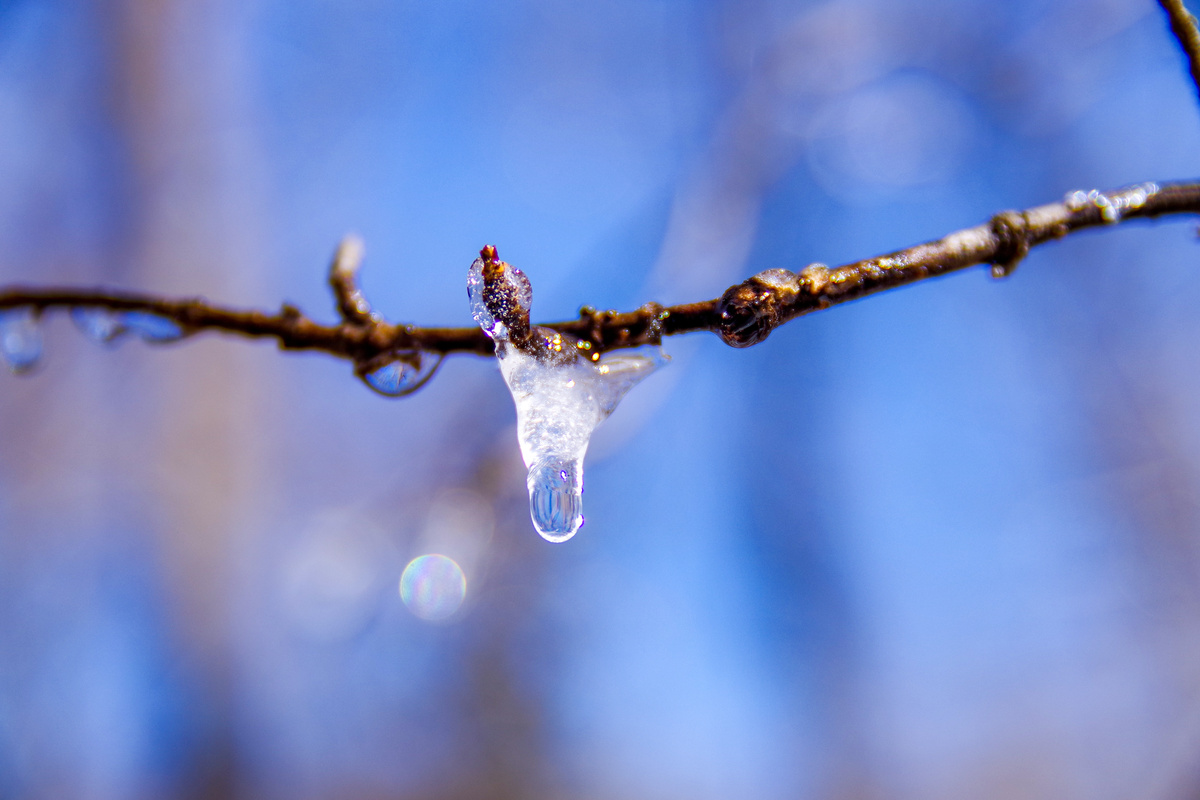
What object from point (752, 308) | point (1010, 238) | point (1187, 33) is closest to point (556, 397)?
point (752, 308)

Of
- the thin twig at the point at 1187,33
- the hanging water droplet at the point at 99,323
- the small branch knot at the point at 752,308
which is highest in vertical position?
the hanging water droplet at the point at 99,323

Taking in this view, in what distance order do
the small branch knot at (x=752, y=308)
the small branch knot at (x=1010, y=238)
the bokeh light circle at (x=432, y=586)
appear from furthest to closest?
the bokeh light circle at (x=432, y=586) → the small branch knot at (x=1010, y=238) → the small branch knot at (x=752, y=308)

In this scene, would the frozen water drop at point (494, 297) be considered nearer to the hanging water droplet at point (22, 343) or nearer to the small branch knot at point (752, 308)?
the small branch knot at point (752, 308)

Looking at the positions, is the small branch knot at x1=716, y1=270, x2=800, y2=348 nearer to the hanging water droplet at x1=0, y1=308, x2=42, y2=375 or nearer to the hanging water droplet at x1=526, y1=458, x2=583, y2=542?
the hanging water droplet at x1=526, y1=458, x2=583, y2=542

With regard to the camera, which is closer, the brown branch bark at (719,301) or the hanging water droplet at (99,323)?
the brown branch bark at (719,301)

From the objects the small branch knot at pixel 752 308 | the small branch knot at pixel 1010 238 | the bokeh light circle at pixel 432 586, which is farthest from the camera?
the bokeh light circle at pixel 432 586

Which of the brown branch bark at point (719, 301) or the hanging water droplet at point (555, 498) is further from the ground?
the brown branch bark at point (719, 301)

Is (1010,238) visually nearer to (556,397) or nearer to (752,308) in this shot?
(752,308)

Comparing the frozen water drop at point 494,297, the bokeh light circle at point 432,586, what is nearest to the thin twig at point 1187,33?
the frozen water drop at point 494,297
